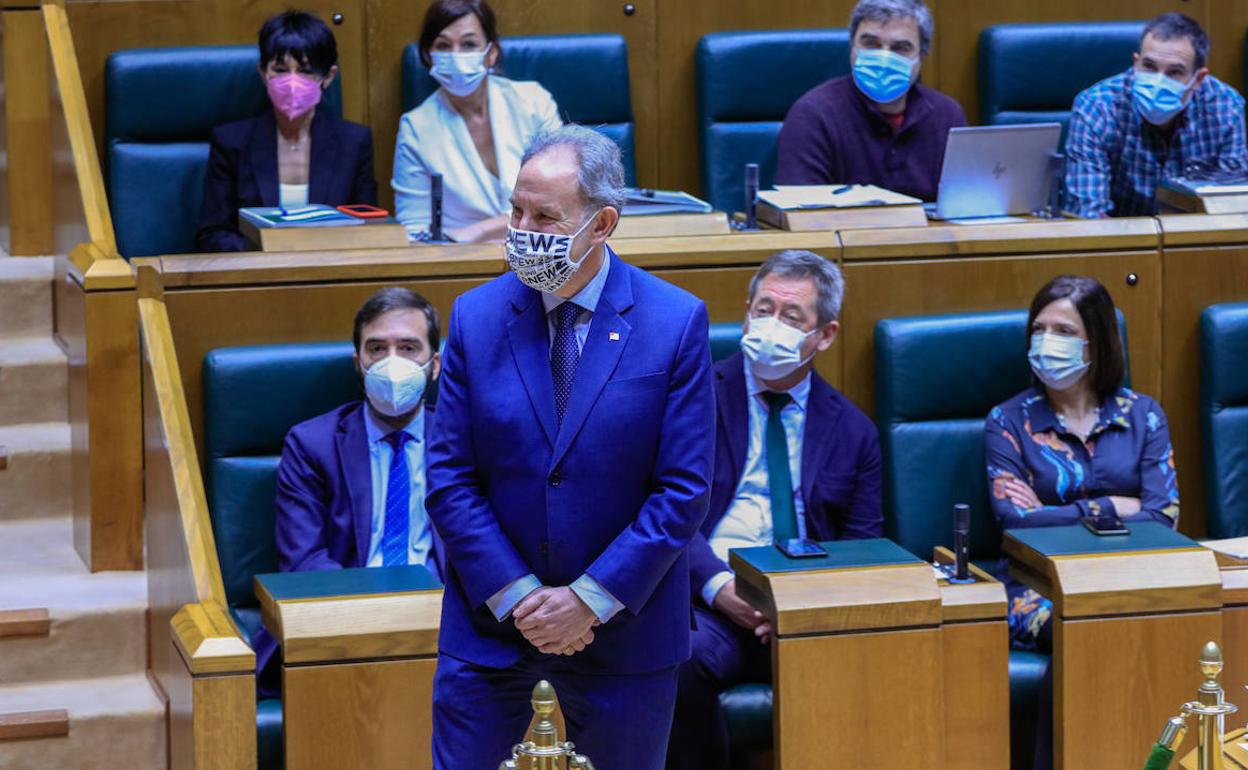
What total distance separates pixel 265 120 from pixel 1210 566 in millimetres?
1920

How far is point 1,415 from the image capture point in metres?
3.26

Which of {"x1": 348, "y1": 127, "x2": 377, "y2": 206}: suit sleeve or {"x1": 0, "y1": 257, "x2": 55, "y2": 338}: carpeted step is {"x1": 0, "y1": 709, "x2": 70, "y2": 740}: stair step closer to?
{"x1": 0, "y1": 257, "x2": 55, "y2": 338}: carpeted step

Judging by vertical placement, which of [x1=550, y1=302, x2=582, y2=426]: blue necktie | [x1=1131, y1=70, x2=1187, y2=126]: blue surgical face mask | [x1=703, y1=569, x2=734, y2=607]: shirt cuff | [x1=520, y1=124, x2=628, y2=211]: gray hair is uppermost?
[x1=1131, y1=70, x2=1187, y2=126]: blue surgical face mask

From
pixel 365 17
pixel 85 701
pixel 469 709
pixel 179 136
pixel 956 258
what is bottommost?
pixel 85 701

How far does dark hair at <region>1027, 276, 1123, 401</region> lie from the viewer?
3064 millimetres

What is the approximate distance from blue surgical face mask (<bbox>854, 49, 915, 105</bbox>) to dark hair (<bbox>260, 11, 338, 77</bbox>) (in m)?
1.03

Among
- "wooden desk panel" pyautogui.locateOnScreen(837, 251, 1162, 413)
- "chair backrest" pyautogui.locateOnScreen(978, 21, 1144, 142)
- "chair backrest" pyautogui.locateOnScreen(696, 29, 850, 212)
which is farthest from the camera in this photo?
"chair backrest" pyautogui.locateOnScreen(978, 21, 1144, 142)

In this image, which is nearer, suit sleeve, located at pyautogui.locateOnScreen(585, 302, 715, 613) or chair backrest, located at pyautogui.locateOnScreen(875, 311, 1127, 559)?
suit sleeve, located at pyautogui.locateOnScreen(585, 302, 715, 613)

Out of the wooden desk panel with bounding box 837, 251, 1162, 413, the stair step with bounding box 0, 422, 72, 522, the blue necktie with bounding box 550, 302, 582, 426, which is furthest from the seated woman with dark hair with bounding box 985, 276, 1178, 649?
the stair step with bounding box 0, 422, 72, 522

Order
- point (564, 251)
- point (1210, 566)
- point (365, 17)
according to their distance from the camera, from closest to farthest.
→ point (564, 251), point (1210, 566), point (365, 17)

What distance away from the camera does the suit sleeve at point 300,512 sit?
9.21ft

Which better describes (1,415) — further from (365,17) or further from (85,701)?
(365,17)

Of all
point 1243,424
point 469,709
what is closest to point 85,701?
point 469,709

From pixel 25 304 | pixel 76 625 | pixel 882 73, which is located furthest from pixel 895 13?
pixel 76 625
